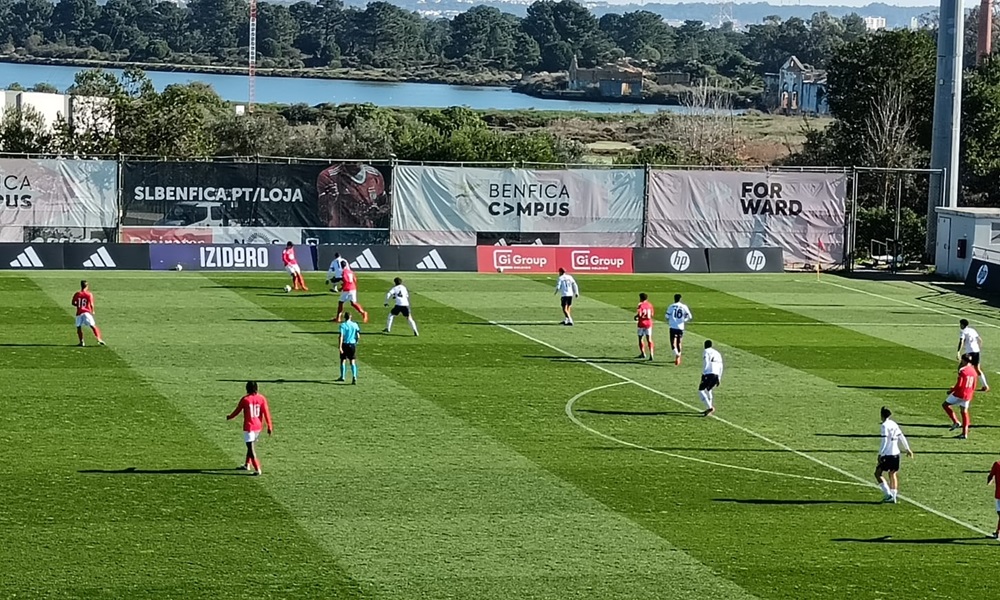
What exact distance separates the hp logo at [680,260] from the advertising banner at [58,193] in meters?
19.9

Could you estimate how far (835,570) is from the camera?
20391 millimetres

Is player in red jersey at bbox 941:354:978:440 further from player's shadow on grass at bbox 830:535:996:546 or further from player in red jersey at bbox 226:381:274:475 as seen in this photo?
player in red jersey at bbox 226:381:274:475

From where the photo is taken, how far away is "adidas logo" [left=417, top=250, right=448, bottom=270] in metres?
54.6

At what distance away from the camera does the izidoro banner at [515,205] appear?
57094 millimetres

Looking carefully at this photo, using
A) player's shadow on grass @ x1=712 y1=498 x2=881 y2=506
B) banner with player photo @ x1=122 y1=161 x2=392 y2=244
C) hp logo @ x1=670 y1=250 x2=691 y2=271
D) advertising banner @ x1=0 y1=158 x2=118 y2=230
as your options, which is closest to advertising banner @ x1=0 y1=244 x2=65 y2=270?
advertising banner @ x1=0 y1=158 x2=118 y2=230

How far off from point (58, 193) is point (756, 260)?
25.2 meters

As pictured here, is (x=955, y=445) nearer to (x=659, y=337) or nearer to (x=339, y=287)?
(x=659, y=337)

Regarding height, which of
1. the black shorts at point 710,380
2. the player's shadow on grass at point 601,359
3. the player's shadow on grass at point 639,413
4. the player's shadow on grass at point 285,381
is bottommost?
the player's shadow on grass at point 639,413

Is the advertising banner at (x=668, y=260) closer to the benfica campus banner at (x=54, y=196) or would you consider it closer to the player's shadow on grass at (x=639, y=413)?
the benfica campus banner at (x=54, y=196)

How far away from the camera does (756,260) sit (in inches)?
2267

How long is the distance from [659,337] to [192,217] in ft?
69.3

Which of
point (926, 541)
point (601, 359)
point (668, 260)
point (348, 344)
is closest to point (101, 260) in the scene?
point (668, 260)

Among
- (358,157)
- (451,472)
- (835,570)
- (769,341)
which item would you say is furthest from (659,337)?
(358,157)

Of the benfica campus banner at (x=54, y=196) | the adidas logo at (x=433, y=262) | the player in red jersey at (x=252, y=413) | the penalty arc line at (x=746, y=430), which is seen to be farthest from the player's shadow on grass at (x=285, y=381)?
the benfica campus banner at (x=54, y=196)
